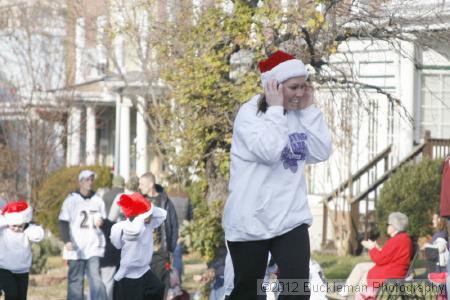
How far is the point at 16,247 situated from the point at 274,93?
5713mm

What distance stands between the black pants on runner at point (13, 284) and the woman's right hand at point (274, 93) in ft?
18.2

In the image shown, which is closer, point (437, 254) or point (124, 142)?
point (437, 254)

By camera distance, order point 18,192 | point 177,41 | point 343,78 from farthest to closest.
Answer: point 18,192, point 177,41, point 343,78

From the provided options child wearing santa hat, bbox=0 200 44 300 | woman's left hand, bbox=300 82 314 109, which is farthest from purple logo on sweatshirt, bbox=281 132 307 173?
child wearing santa hat, bbox=0 200 44 300

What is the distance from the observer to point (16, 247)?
37.2ft

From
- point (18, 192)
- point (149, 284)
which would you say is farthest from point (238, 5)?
point (18, 192)

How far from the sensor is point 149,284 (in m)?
10.7

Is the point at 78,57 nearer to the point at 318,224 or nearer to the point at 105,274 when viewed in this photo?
the point at 318,224

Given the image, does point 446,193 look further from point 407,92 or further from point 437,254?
point 407,92

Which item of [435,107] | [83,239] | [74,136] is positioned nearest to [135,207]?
[83,239]

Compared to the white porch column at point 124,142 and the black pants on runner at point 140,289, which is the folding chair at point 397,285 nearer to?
the black pants on runner at point 140,289

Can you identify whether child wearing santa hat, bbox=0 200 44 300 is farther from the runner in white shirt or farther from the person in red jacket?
the person in red jacket

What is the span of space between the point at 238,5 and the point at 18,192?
11.7 meters

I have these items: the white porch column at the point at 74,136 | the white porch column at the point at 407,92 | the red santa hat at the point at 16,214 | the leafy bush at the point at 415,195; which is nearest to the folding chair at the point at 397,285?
the red santa hat at the point at 16,214
